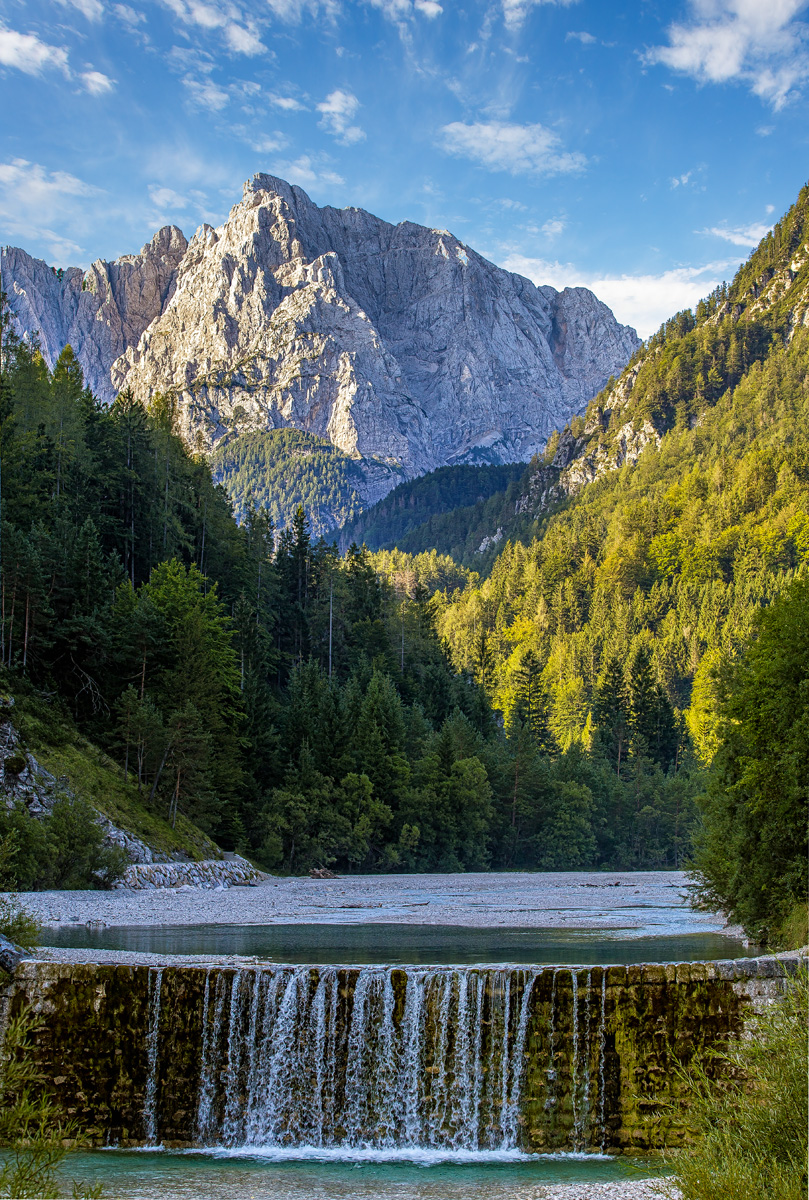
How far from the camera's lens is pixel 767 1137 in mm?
11188

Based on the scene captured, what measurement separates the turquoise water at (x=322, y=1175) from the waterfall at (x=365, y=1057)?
71cm

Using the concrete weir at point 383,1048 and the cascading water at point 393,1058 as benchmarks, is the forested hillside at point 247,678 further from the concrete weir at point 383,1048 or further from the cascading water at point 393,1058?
the cascading water at point 393,1058

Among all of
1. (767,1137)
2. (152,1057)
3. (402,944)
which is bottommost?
(402,944)

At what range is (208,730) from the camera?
63.8 m

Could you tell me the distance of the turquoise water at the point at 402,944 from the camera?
26.1m

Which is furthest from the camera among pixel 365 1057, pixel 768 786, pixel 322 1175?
pixel 768 786

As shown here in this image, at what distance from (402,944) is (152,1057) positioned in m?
12.8

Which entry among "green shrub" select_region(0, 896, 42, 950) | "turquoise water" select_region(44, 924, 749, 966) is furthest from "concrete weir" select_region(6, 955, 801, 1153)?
"turquoise water" select_region(44, 924, 749, 966)

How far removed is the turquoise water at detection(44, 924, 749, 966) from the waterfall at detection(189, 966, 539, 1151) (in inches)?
206

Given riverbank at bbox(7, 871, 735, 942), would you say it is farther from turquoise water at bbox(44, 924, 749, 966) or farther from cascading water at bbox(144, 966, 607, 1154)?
cascading water at bbox(144, 966, 607, 1154)

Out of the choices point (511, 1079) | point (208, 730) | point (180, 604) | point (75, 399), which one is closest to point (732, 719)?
point (511, 1079)

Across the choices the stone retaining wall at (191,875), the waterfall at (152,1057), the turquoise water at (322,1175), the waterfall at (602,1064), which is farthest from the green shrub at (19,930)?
the stone retaining wall at (191,875)

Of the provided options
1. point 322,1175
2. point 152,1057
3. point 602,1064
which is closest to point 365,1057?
point 322,1175

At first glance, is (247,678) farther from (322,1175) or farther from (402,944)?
(322,1175)
